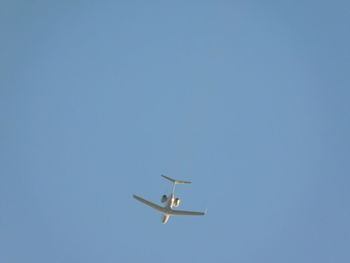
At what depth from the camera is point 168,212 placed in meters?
96.4
